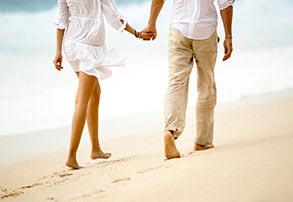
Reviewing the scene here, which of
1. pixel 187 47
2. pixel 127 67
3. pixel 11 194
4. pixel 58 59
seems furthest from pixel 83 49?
pixel 127 67

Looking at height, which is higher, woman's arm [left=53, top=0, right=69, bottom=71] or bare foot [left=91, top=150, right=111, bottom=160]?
woman's arm [left=53, top=0, right=69, bottom=71]

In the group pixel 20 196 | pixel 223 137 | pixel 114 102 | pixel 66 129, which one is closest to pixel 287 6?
pixel 114 102

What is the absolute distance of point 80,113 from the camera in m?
4.53

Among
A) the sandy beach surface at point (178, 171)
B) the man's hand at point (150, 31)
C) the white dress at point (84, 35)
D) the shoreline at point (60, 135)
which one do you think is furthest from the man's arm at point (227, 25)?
the shoreline at point (60, 135)

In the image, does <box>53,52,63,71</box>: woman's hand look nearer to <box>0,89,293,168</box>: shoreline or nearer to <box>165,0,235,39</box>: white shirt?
<box>165,0,235,39</box>: white shirt

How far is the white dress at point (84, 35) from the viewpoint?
15.1 feet

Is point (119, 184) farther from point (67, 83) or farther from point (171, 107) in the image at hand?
point (67, 83)

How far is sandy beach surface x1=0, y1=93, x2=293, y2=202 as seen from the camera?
2.88 m

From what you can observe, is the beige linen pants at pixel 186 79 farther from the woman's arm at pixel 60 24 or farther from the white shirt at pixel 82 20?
the woman's arm at pixel 60 24

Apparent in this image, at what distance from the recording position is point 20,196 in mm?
3779

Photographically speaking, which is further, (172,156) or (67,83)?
(67,83)

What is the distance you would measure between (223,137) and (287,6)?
1863cm

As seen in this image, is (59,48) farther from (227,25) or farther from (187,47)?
(227,25)

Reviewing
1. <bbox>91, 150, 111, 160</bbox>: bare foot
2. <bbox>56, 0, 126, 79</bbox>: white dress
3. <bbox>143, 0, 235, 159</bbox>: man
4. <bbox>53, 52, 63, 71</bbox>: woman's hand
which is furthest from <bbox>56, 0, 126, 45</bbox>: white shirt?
<bbox>91, 150, 111, 160</bbox>: bare foot
